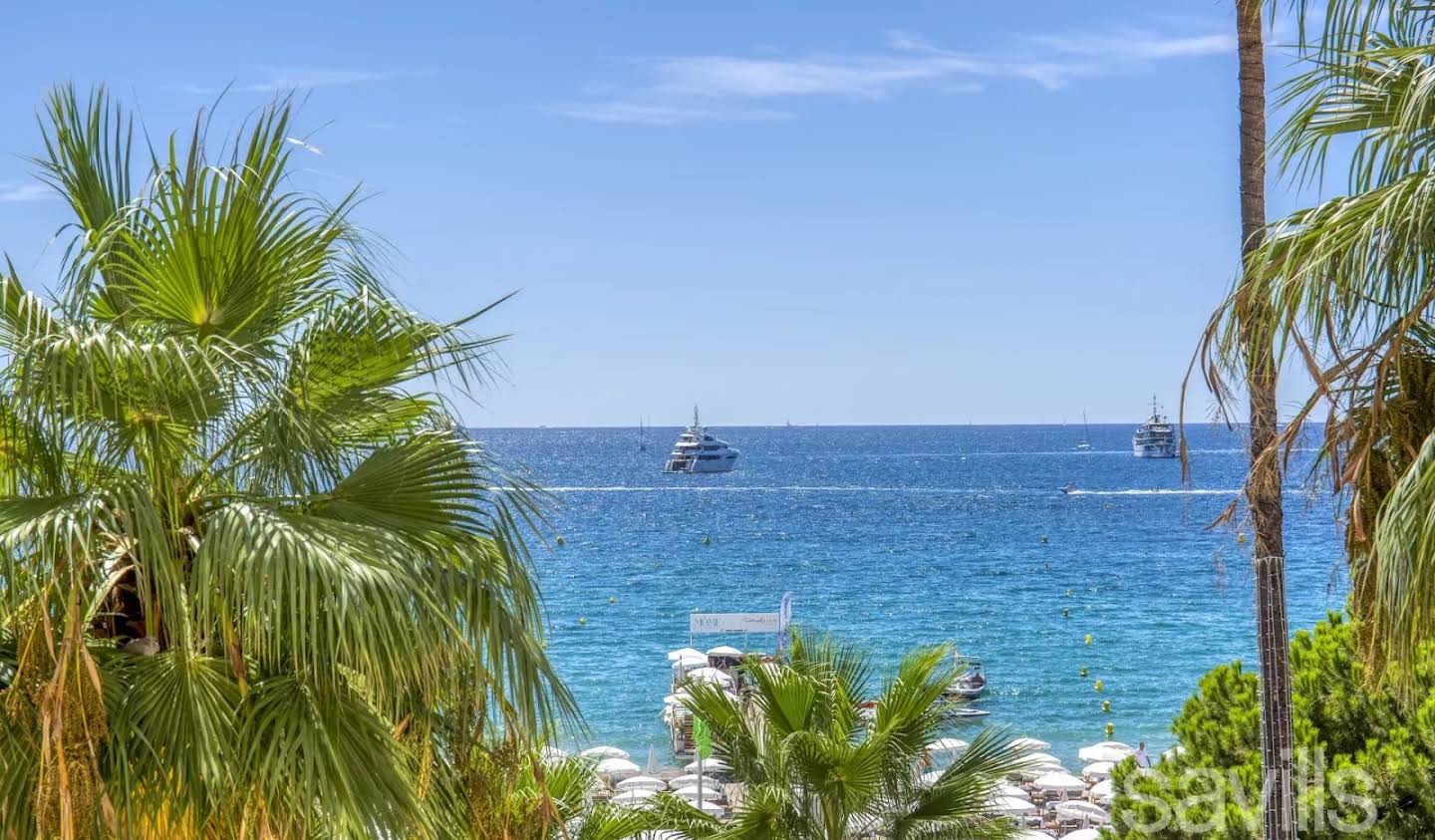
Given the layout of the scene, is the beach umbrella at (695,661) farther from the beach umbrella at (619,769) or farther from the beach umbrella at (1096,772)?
the beach umbrella at (1096,772)

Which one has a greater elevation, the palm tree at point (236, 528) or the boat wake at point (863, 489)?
the palm tree at point (236, 528)

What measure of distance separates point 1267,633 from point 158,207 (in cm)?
516

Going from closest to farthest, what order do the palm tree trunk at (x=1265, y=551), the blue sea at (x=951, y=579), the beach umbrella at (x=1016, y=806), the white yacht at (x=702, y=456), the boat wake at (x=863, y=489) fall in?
the palm tree trunk at (x=1265, y=551) < the beach umbrella at (x=1016, y=806) < the blue sea at (x=951, y=579) < the boat wake at (x=863, y=489) < the white yacht at (x=702, y=456)

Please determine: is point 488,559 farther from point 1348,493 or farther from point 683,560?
point 683,560

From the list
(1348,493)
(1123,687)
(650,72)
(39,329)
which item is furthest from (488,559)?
(650,72)

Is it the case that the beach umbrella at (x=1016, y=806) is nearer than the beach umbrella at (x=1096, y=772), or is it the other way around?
the beach umbrella at (x=1016, y=806)

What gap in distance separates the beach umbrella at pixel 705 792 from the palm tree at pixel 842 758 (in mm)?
11609

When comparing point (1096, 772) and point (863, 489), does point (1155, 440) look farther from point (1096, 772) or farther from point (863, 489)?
point (1096, 772)

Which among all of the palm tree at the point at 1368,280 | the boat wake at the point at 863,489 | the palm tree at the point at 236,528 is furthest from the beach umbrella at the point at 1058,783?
the boat wake at the point at 863,489

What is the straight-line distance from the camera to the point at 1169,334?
307 feet

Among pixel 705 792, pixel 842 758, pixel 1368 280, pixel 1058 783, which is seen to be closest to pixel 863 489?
pixel 1058 783

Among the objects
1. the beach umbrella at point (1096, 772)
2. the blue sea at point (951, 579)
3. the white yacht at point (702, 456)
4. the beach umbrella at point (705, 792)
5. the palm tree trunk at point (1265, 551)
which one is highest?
the palm tree trunk at point (1265, 551)

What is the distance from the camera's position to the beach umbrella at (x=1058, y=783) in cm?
2028

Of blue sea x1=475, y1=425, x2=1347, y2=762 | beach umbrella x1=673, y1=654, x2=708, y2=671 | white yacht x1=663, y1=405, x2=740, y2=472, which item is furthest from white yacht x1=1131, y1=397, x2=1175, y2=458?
beach umbrella x1=673, y1=654, x2=708, y2=671
